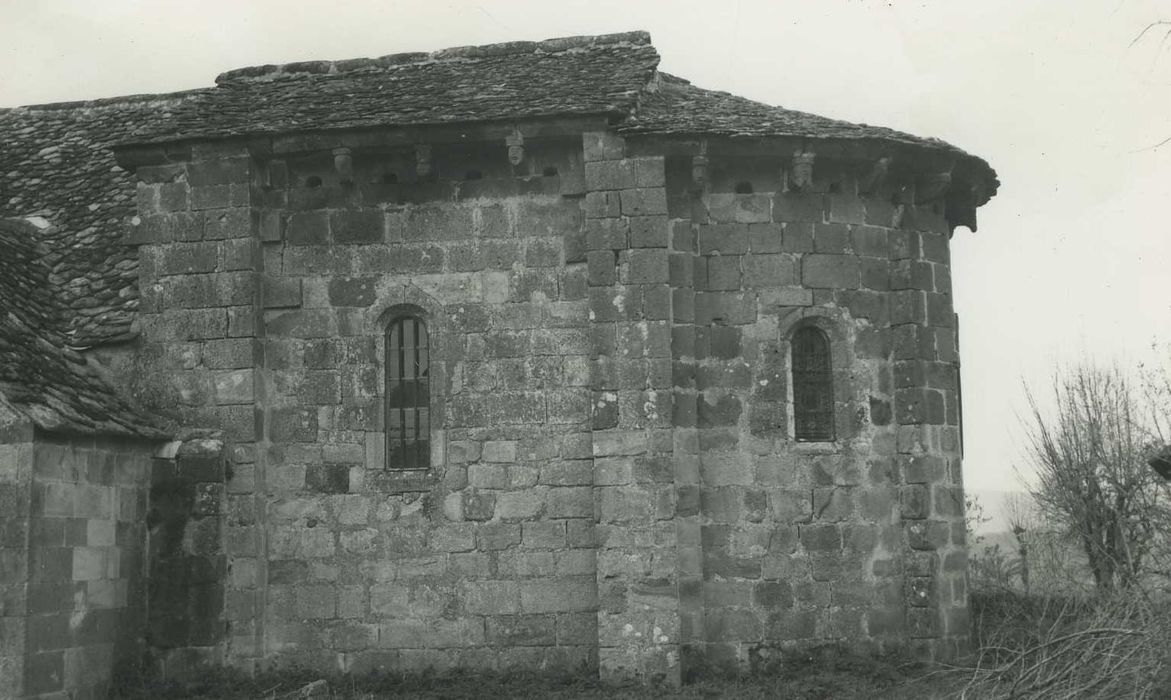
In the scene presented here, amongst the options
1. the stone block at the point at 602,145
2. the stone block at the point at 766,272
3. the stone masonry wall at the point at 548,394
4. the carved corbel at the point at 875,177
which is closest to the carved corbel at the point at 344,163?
the stone masonry wall at the point at 548,394

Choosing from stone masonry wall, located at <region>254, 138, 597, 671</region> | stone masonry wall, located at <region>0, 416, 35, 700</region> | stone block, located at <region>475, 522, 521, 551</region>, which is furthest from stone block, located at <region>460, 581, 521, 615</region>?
stone masonry wall, located at <region>0, 416, 35, 700</region>

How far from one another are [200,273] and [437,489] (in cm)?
325

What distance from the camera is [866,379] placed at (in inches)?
494

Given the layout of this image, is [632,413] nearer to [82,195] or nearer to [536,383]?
[536,383]

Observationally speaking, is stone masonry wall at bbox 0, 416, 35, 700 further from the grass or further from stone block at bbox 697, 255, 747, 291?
stone block at bbox 697, 255, 747, 291

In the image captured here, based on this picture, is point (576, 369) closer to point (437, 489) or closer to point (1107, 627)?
point (437, 489)

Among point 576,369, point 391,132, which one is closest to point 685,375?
point 576,369

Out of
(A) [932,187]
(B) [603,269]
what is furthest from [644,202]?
(A) [932,187]

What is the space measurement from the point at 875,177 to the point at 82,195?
9.17 m

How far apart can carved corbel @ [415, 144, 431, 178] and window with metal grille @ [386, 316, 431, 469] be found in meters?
1.46

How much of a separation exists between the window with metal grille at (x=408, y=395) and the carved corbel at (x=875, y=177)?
4.63 meters

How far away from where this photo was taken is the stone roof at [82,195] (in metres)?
13.3

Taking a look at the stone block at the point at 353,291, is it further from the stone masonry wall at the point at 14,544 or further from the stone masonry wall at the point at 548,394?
the stone masonry wall at the point at 14,544

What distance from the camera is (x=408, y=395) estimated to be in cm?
1262
